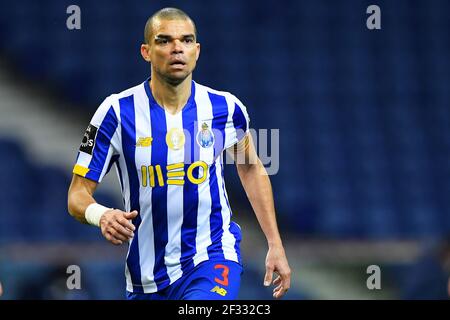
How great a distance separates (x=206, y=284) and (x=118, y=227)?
0.64 metres

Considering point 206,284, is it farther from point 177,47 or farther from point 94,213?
point 177,47

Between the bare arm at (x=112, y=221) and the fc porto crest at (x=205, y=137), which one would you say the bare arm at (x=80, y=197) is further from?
the fc porto crest at (x=205, y=137)

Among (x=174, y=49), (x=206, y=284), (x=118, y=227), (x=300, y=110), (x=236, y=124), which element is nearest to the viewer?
(x=118, y=227)

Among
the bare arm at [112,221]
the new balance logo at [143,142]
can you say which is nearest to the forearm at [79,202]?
the bare arm at [112,221]

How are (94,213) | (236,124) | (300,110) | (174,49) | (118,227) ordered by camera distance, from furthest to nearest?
(300,110)
(236,124)
(174,49)
(94,213)
(118,227)

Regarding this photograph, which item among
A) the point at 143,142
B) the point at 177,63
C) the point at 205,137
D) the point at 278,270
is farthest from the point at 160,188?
the point at 278,270

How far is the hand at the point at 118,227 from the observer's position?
3.52 m

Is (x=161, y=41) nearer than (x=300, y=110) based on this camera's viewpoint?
Yes

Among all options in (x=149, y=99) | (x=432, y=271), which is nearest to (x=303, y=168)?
(x=432, y=271)

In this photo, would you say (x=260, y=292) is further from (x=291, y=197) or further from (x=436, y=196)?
(x=436, y=196)

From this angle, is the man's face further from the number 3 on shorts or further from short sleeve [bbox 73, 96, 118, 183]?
the number 3 on shorts

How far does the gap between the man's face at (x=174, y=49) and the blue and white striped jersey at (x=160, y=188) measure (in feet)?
0.74

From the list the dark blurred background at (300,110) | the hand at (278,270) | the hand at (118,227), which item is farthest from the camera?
the dark blurred background at (300,110)

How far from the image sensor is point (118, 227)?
11.6 ft
